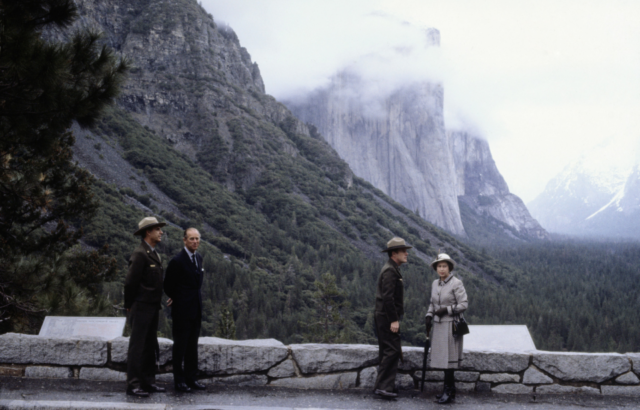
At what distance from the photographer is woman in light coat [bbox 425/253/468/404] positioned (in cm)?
580

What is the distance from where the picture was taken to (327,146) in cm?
12056

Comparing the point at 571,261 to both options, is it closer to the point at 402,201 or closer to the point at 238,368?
the point at 402,201

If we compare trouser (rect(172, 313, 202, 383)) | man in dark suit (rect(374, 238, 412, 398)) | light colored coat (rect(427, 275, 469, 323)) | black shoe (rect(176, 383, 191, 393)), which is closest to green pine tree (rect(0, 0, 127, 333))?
trouser (rect(172, 313, 202, 383))

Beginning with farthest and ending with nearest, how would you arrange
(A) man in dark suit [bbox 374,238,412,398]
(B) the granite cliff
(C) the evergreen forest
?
(B) the granite cliff
(C) the evergreen forest
(A) man in dark suit [bbox 374,238,412,398]

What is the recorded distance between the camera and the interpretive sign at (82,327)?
663 centimetres

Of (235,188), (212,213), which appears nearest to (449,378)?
(212,213)

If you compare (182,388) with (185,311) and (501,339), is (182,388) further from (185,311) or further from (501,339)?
(501,339)

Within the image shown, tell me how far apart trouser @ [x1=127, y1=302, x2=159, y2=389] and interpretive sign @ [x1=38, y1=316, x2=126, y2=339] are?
1.21 meters

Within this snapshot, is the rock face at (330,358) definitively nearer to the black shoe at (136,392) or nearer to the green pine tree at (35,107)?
the black shoe at (136,392)

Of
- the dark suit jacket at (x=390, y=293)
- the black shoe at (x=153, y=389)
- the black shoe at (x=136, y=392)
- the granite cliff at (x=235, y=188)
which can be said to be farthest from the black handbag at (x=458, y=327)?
the granite cliff at (x=235, y=188)

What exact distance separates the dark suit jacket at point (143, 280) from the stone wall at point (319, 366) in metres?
0.81

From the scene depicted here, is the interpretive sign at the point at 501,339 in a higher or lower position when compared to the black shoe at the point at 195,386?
higher

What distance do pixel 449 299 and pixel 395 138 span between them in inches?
5601

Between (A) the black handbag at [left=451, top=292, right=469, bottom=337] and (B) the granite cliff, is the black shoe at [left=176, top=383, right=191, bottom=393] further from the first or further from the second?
(B) the granite cliff
